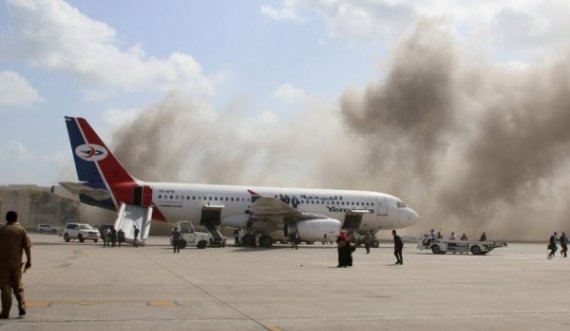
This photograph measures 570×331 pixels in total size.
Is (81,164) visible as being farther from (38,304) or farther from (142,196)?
(38,304)

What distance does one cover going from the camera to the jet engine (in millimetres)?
39625

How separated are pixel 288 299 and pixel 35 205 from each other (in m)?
114

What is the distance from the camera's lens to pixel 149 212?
40656mm

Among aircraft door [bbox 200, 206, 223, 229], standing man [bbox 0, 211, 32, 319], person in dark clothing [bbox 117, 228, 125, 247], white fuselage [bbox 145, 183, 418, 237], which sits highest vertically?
white fuselage [bbox 145, 183, 418, 237]

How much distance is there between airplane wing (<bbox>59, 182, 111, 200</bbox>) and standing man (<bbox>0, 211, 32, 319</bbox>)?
30.8m

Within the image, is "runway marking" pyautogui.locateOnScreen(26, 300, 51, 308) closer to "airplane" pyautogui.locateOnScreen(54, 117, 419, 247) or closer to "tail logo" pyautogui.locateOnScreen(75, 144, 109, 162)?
"airplane" pyautogui.locateOnScreen(54, 117, 419, 247)

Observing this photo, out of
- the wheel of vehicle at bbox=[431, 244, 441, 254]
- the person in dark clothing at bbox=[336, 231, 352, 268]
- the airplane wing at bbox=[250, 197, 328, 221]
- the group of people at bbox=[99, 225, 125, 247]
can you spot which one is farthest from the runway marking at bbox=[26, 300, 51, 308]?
the wheel of vehicle at bbox=[431, 244, 441, 254]

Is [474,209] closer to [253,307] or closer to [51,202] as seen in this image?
[253,307]

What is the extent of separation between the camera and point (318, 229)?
39.6 meters

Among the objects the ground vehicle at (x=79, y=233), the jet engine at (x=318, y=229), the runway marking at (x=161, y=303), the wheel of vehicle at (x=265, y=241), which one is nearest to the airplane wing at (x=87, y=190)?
the ground vehicle at (x=79, y=233)

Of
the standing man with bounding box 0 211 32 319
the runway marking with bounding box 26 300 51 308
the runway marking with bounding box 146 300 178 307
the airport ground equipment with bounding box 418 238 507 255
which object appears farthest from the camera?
the airport ground equipment with bounding box 418 238 507 255

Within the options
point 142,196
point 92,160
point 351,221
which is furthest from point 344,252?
point 92,160

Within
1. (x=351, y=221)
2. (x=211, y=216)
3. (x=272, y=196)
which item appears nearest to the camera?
(x=211, y=216)

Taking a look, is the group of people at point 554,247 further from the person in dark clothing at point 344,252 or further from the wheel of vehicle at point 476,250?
the person in dark clothing at point 344,252
